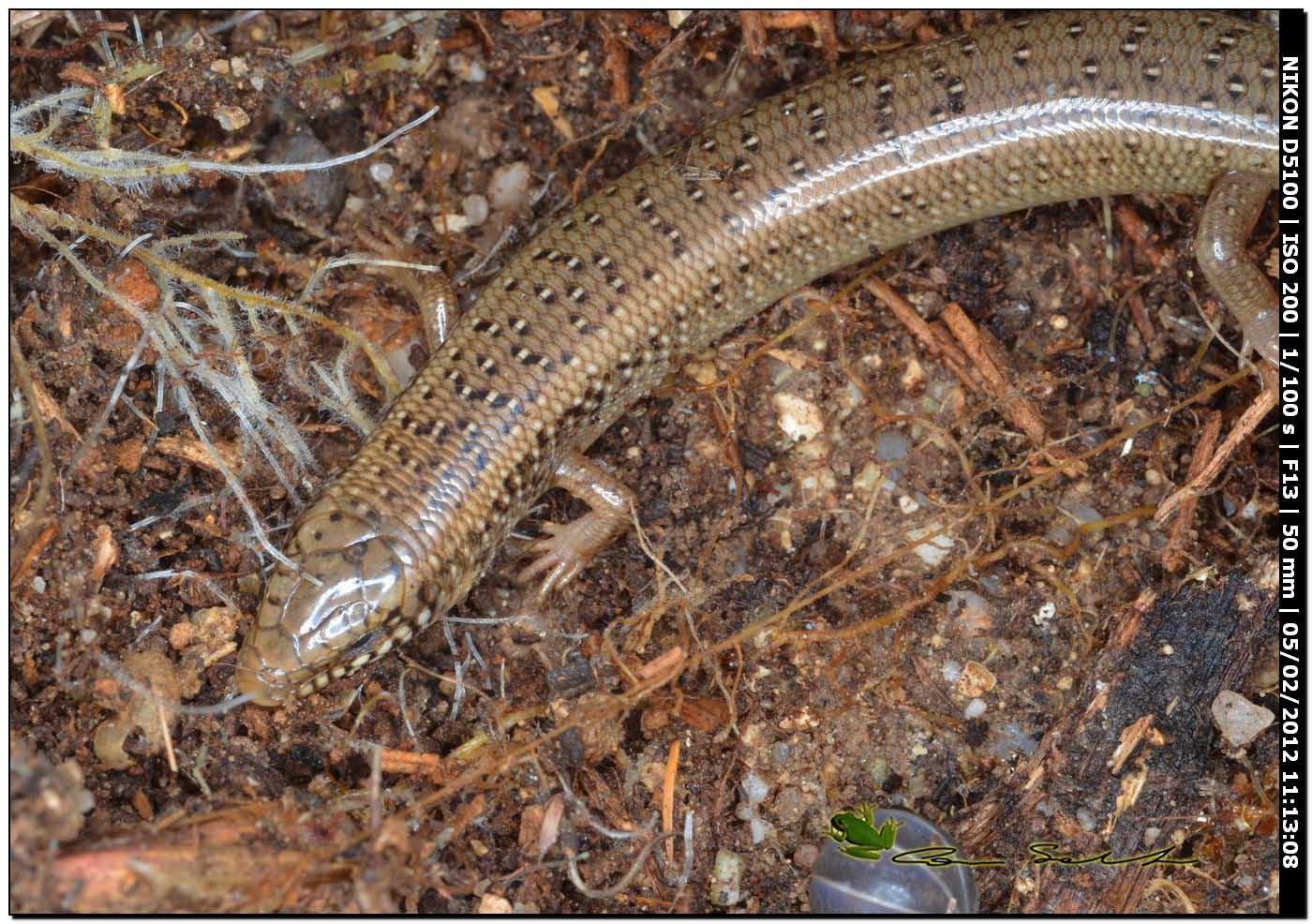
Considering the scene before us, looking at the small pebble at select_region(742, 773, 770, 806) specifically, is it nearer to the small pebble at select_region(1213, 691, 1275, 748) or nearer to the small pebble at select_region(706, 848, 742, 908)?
the small pebble at select_region(706, 848, 742, 908)

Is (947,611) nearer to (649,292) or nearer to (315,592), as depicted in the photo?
(649,292)

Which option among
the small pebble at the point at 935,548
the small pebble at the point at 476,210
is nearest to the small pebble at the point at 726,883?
the small pebble at the point at 935,548

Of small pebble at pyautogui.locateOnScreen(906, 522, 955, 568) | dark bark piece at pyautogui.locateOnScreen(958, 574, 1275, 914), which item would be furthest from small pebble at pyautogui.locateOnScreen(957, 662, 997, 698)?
small pebble at pyautogui.locateOnScreen(906, 522, 955, 568)

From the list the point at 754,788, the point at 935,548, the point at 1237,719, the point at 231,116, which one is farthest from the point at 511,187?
the point at 1237,719

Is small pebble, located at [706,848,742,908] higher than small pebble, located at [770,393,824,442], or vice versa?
small pebble, located at [770,393,824,442]

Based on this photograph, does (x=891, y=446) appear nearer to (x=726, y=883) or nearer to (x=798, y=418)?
(x=798, y=418)

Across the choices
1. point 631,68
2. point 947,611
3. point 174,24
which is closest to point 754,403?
point 947,611
